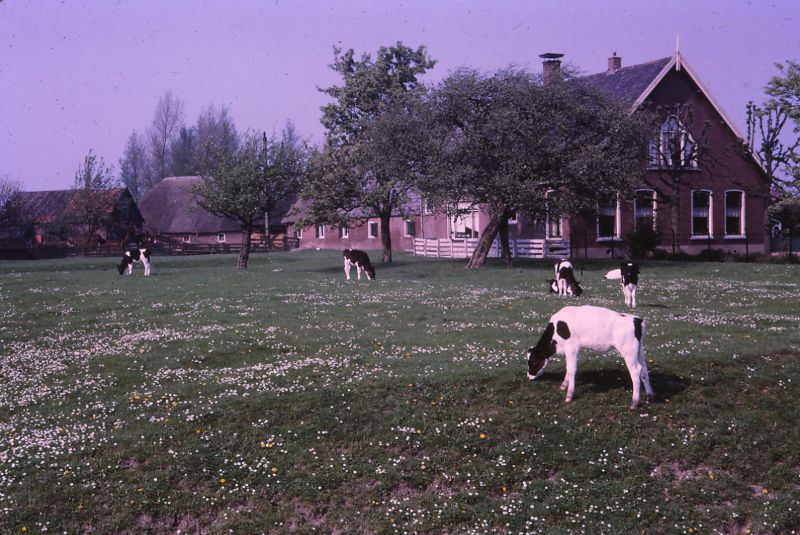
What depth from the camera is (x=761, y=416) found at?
1258 cm

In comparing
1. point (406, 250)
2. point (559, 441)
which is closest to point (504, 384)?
point (559, 441)

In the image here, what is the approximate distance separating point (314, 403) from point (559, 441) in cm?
447

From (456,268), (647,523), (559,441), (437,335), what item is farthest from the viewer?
(456,268)

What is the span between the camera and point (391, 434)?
11914 millimetres

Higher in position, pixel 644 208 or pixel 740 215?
pixel 644 208

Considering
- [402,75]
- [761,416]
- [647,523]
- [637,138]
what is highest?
[402,75]

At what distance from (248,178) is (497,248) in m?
20.6

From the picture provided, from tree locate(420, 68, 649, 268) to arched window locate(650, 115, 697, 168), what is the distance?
12969 mm

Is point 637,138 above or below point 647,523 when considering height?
above

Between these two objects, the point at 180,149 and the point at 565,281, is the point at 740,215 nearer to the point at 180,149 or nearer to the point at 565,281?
the point at 565,281

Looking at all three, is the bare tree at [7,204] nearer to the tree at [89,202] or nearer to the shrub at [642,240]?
the tree at [89,202]

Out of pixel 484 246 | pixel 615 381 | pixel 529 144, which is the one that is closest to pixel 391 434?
pixel 615 381

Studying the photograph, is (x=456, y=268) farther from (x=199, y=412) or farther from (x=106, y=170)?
(x=106, y=170)

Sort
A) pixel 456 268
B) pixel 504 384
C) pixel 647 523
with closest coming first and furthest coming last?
pixel 647 523 → pixel 504 384 → pixel 456 268
